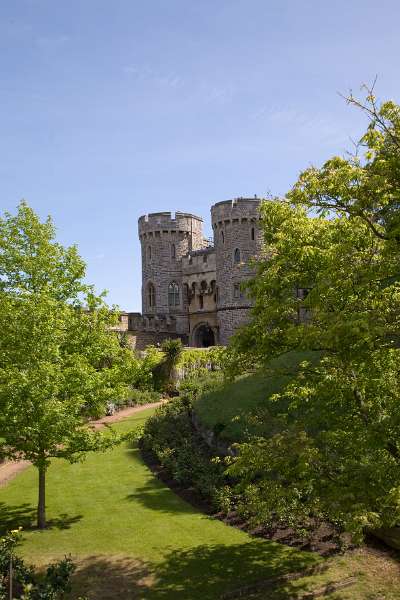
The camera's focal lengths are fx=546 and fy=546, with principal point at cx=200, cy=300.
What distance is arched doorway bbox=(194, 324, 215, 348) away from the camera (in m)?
55.2

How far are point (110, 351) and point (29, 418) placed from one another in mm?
3359

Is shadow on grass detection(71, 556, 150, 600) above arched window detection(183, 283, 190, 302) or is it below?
below

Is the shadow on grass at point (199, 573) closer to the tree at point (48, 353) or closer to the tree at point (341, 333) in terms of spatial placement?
the tree at point (341, 333)

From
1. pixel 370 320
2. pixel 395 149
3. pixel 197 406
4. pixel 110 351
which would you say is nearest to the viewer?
pixel 370 320

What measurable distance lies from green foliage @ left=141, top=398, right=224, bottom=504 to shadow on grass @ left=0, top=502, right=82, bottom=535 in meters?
4.08

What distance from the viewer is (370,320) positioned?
805cm

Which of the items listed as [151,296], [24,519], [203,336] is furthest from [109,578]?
[151,296]

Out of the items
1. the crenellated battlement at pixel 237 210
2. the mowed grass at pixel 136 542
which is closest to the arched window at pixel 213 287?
the crenellated battlement at pixel 237 210

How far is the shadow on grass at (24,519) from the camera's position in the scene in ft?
50.9

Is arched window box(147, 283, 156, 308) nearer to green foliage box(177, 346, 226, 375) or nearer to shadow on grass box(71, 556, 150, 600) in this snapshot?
green foliage box(177, 346, 226, 375)

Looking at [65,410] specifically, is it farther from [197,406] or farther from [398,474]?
[197,406]

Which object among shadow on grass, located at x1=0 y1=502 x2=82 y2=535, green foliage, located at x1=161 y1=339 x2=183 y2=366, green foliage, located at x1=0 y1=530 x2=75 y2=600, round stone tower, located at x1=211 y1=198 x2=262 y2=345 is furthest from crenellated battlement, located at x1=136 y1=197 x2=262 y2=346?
green foliage, located at x1=0 y1=530 x2=75 y2=600

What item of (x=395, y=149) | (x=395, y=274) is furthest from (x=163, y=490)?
(x=395, y=149)

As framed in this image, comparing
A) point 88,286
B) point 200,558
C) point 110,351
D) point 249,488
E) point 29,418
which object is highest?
point 88,286
